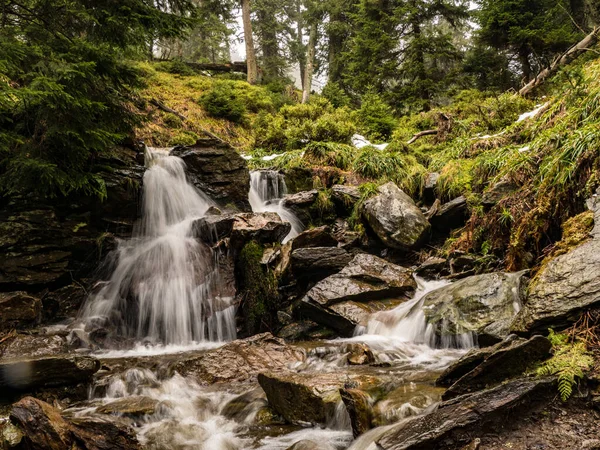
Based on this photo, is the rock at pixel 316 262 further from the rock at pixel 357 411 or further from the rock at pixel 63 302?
the rock at pixel 63 302

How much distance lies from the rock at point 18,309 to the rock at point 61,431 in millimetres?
3459

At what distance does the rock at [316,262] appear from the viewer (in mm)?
6977

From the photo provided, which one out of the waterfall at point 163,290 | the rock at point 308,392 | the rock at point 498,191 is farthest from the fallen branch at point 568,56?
the rock at point 308,392

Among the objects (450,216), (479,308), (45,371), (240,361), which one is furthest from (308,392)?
(450,216)

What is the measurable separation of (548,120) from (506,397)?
304 inches

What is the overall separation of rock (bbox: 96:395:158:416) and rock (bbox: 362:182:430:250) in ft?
18.2

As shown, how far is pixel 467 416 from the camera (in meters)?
2.54

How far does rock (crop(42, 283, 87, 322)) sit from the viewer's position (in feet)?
21.9

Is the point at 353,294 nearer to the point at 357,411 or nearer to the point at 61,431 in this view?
the point at 357,411

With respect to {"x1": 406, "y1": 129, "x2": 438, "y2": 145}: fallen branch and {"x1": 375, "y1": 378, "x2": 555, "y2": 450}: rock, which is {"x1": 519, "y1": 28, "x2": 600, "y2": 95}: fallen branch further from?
{"x1": 375, "y1": 378, "x2": 555, "y2": 450}: rock

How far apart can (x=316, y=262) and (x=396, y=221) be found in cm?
222

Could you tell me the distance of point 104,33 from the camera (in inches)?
245

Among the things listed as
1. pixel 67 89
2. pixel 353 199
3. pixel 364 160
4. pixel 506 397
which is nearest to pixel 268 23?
pixel 364 160

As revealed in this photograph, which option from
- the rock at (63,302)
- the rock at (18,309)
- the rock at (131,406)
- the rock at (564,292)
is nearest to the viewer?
the rock at (564,292)
